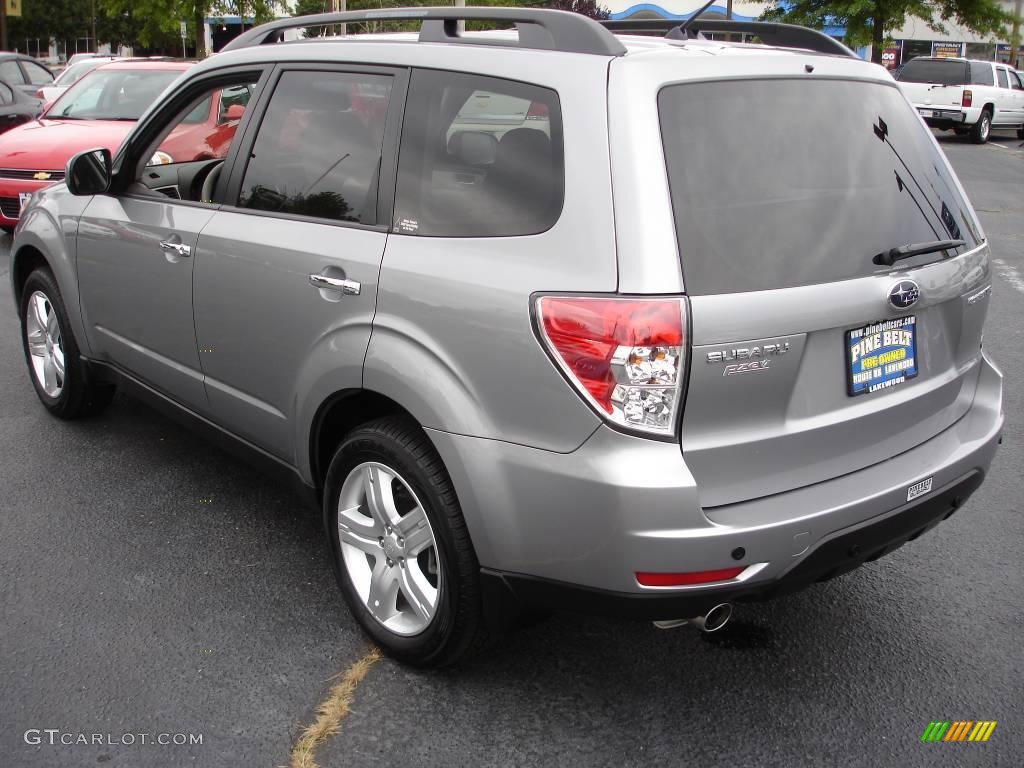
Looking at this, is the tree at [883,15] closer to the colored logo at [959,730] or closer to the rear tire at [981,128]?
the rear tire at [981,128]

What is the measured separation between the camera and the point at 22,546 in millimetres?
3867

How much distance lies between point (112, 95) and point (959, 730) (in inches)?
387

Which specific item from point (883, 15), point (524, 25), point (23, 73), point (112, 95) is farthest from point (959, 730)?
point (883, 15)

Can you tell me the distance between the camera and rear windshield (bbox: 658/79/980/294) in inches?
98.2

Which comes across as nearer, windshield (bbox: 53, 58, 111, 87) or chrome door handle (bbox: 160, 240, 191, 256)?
chrome door handle (bbox: 160, 240, 191, 256)

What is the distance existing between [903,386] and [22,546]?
10.3ft

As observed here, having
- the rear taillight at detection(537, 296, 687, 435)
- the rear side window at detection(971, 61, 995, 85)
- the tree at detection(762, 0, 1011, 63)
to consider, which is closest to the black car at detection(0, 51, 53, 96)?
the rear taillight at detection(537, 296, 687, 435)

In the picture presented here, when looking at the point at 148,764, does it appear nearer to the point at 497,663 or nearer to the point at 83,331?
the point at 497,663

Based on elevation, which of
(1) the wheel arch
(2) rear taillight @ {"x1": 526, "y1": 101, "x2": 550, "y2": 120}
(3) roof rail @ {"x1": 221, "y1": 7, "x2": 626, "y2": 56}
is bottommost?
(1) the wheel arch

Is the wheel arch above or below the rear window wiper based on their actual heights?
below

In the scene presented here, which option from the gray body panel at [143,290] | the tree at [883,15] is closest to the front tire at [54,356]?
the gray body panel at [143,290]

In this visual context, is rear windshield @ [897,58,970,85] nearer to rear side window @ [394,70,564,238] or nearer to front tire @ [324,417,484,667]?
rear side window @ [394,70,564,238]

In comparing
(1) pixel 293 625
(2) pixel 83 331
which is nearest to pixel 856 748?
(1) pixel 293 625

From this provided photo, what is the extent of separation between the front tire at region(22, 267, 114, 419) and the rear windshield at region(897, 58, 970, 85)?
24.0m
